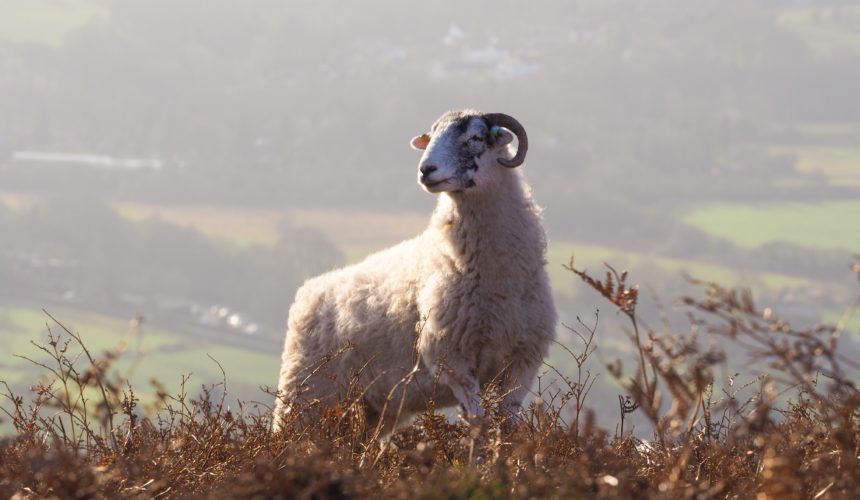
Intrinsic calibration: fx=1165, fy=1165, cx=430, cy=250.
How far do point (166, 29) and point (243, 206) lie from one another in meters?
54.5

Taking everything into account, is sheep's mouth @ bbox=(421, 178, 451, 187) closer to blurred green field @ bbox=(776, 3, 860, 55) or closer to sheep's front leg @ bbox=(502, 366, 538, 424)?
sheep's front leg @ bbox=(502, 366, 538, 424)

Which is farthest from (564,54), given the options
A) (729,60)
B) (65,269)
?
(65,269)

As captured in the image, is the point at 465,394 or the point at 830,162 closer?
the point at 465,394

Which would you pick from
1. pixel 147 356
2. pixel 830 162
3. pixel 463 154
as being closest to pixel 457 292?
pixel 463 154

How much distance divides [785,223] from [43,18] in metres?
115

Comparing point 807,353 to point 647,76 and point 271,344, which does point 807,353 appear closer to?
point 271,344

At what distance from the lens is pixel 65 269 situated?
307 ft

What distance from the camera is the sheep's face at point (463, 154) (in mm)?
7781

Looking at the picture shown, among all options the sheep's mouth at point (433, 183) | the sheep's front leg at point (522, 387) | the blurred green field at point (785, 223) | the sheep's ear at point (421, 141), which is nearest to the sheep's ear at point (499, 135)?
the sheep's mouth at point (433, 183)

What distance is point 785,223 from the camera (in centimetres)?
10456

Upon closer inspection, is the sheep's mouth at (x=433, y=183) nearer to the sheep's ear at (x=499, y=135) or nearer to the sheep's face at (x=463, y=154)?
the sheep's face at (x=463, y=154)

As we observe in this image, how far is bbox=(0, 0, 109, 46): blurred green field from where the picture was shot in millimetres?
166375

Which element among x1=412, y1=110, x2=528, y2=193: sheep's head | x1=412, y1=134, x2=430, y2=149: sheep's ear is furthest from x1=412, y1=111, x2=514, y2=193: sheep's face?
x1=412, y1=134, x2=430, y2=149: sheep's ear

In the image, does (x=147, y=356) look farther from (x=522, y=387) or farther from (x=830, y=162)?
(x=830, y=162)
